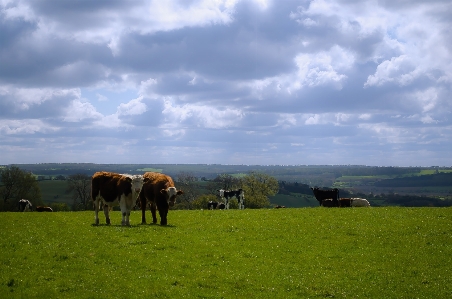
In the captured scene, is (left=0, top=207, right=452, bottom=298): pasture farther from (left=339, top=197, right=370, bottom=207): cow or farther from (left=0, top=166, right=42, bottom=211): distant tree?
(left=0, top=166, right=42, bottom=211): distant tree

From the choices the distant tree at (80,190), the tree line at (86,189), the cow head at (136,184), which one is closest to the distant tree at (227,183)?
the tree line at (86,189)

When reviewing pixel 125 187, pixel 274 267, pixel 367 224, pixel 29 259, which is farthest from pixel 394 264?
pixel 125 187

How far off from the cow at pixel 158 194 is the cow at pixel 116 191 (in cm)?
134

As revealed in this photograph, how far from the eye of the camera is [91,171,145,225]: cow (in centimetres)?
2712

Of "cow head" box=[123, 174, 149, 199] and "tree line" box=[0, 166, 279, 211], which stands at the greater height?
"cow head" box=[123, 174, 149, 199]

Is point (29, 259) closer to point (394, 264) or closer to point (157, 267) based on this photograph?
point (157, 267)

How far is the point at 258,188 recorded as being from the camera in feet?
323

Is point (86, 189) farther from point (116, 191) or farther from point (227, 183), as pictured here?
point (116, 191)

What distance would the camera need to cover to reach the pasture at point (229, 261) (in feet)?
46.3

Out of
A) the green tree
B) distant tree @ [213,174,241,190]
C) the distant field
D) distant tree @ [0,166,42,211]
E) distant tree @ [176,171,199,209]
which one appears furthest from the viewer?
the distant field

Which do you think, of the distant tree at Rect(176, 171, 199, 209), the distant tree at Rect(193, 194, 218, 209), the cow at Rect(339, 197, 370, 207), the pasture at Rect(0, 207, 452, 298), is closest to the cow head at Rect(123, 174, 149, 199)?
the pasture at Rect(0, 207, 452, 298)

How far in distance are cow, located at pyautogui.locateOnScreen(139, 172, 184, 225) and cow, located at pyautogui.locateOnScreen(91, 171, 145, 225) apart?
1336 mm

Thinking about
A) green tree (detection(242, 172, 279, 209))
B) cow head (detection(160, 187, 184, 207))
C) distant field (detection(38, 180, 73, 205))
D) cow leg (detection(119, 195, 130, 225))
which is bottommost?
distant field (detection(38, 180, 73, 205))

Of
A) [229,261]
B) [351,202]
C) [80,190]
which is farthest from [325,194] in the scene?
[80,190]
